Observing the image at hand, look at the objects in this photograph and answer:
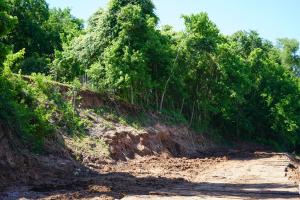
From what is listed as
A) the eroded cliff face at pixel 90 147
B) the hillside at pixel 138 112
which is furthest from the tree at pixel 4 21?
the eroded cliff face at pixel 90 147

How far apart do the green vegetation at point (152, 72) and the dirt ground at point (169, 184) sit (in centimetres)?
385

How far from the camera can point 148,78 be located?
2877cm

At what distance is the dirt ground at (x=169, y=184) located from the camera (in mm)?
12188

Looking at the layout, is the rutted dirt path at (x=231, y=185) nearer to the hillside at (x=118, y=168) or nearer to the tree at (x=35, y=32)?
the hillside at (x=118, y=168)

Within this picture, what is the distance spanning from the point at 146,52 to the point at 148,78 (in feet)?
5.69

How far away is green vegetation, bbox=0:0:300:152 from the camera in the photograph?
2126 cm

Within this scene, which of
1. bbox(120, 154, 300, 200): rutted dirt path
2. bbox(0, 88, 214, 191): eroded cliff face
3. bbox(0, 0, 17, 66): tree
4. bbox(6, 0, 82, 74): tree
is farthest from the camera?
bbox(6, 0, 82, 74): tree

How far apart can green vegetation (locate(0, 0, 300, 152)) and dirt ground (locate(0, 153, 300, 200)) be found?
12.6ft

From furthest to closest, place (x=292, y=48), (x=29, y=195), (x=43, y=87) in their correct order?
(x=292, y=48), (x=43, y=87), (x=29, y=195)

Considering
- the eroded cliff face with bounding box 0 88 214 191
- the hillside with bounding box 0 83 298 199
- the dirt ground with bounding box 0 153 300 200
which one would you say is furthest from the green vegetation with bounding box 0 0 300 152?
the dirt ground with bounding box 0 153 300 200

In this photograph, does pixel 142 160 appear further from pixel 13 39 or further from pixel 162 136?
pixel 13 39

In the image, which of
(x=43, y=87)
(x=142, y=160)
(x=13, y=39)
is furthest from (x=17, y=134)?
(x=13, y=39)

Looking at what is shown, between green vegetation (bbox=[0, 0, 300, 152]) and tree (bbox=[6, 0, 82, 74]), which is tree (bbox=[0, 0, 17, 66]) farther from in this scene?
tree (bbox=[6, 0, 82, 74])

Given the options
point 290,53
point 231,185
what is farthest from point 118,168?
point 290,53
